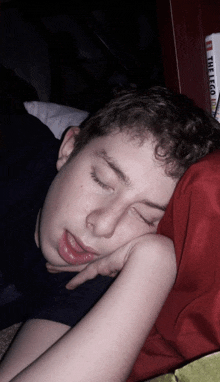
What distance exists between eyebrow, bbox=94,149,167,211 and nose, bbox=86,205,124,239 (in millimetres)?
69

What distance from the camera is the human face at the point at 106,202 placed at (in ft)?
2.24

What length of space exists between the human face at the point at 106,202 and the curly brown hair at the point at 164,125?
0.04 m

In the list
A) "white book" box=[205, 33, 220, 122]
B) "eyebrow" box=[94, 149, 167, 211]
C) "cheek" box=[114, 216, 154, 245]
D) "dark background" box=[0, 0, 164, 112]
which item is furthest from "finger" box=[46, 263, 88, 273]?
"white book" box=[205, 33, 220, 122]

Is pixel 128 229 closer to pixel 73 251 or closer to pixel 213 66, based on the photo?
pixel 73 251

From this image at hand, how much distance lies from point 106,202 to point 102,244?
0.35 ft

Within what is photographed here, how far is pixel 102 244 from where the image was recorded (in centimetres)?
70

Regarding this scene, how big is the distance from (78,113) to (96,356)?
0.97m

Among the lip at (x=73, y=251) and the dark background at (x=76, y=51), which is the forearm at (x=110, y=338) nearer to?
the lip at (x=73, y=251)

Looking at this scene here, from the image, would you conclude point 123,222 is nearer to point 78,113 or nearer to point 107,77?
point 78,113

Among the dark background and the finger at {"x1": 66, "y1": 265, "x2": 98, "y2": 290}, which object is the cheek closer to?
the finger at {"x1": 66, "y1": 265, "x2": 98, "y2": 290}

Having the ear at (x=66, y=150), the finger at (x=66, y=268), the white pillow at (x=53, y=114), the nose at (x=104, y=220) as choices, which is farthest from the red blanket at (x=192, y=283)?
the white pillow at (x=53, y=114)

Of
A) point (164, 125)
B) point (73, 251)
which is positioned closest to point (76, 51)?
point (164, 125)

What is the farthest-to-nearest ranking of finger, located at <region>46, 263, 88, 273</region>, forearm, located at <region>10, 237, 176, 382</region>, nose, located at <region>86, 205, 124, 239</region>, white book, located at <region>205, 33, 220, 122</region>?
1. white book, located at <region>205, 33, 220, 122</region>
2. finger, located at <region>46, 263, 88, 273</region>
3. nose, located at <region>86, 205, 124, 239</region>
4. forearm, located at <region>10, 237, 176, 382</region>

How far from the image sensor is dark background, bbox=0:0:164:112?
1.25 metres
